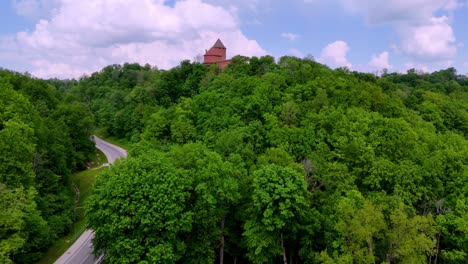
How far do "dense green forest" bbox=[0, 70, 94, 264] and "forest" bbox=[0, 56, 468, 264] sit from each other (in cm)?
16

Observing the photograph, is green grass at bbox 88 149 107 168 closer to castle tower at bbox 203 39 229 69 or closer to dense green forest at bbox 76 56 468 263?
dense green forest at bbox 76 56 468 263

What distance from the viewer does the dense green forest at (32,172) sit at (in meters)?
25.8

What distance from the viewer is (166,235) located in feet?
86.1

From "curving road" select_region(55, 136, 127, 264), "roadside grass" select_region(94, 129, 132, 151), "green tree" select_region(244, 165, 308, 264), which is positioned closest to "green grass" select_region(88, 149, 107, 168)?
"roadside grass" select_region(94, 129, 132, 151)

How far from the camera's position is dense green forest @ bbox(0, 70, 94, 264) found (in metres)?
25.8

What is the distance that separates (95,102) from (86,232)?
7021cm

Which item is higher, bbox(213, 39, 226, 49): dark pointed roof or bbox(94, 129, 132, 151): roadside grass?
bbox(213, 39, 226, 49): dark pointed roof

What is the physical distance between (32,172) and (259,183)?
21.0 m

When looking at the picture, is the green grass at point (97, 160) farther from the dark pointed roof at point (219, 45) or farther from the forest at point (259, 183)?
the dark pointed roof at point (219, 45)

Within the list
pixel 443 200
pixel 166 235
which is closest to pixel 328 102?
pixel 443 200

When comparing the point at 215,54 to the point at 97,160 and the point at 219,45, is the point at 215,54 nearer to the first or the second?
the point at 219,45

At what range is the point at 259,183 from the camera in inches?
1142

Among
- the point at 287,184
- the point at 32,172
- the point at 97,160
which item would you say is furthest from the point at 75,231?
the point at 97,160

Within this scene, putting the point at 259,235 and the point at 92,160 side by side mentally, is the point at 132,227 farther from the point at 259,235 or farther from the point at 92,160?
the point at 92,160
